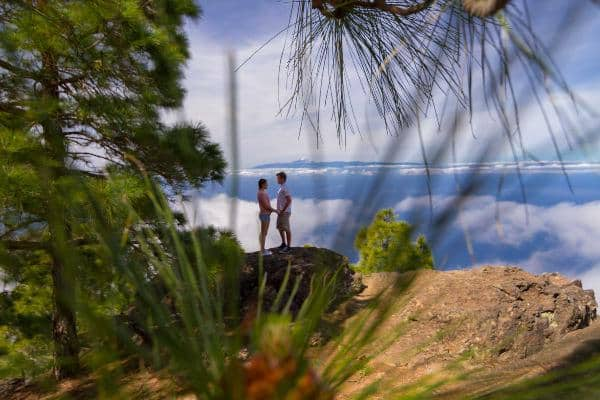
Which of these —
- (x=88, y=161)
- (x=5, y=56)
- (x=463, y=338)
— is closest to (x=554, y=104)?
(x=463, y=338)

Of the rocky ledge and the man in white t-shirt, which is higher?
the man in white t-shirt

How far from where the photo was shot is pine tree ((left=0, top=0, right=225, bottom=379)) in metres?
3.65

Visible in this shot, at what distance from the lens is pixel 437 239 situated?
73 cm

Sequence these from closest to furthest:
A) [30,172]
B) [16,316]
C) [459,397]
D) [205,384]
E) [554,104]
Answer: [205,384] < [459,397] < [554,104] < [30,172] < [16,316]

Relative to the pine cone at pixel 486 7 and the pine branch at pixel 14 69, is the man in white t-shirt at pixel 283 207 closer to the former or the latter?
the pine branch at pixel 14 69

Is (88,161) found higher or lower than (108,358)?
higher

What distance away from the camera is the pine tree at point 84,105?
3650mm

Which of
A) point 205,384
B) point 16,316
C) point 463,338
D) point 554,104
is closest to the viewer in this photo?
point 205,384

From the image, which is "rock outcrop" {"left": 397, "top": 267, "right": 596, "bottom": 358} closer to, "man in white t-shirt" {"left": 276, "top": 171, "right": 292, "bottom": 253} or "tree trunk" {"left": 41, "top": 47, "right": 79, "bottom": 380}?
"man in white t-shirt" {"left": 276, "top": 171, "right": 292, "bottom": 253}

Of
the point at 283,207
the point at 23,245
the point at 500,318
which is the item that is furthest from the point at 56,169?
the point at 500,318

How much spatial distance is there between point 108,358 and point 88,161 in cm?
442

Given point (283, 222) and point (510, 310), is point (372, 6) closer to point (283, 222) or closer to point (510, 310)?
point (510, 310)

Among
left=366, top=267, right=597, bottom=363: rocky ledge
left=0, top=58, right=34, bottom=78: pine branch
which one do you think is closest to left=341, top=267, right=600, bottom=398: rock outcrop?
left=366, top=267, right=597, bottom=363: rocky ledge

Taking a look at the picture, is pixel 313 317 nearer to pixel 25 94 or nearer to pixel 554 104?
pixel 554 104
